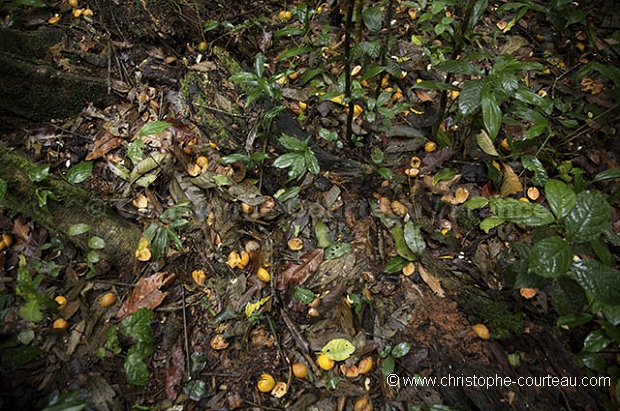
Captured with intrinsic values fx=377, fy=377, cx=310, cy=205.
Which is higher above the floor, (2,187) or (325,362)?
(2,187)

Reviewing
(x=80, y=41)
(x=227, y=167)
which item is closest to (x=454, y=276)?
(x=227, y=167)

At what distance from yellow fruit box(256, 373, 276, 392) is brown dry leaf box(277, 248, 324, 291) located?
1.96 ft

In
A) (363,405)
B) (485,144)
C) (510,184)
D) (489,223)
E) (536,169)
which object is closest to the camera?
(363,405)

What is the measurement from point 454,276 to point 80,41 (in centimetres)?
386

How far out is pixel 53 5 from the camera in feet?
12.1

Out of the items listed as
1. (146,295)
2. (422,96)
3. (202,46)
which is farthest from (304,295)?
(202,46)

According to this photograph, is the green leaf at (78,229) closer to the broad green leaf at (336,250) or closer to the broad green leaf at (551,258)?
the broad green leaf at (336,250)

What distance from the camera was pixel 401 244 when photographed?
2.88 m

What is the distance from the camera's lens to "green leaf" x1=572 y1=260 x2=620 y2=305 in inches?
72.8

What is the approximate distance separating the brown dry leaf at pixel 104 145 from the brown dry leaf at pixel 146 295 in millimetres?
1157

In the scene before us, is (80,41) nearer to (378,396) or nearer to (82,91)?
(82,91)

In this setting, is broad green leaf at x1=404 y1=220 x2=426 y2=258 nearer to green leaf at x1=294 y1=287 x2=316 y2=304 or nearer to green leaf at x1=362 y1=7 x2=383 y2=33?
green leaf at x1=294 y1=287 x2=316 y2=304

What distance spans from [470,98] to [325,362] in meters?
1.88

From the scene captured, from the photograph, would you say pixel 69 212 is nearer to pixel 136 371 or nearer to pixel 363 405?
pixel 136 371
